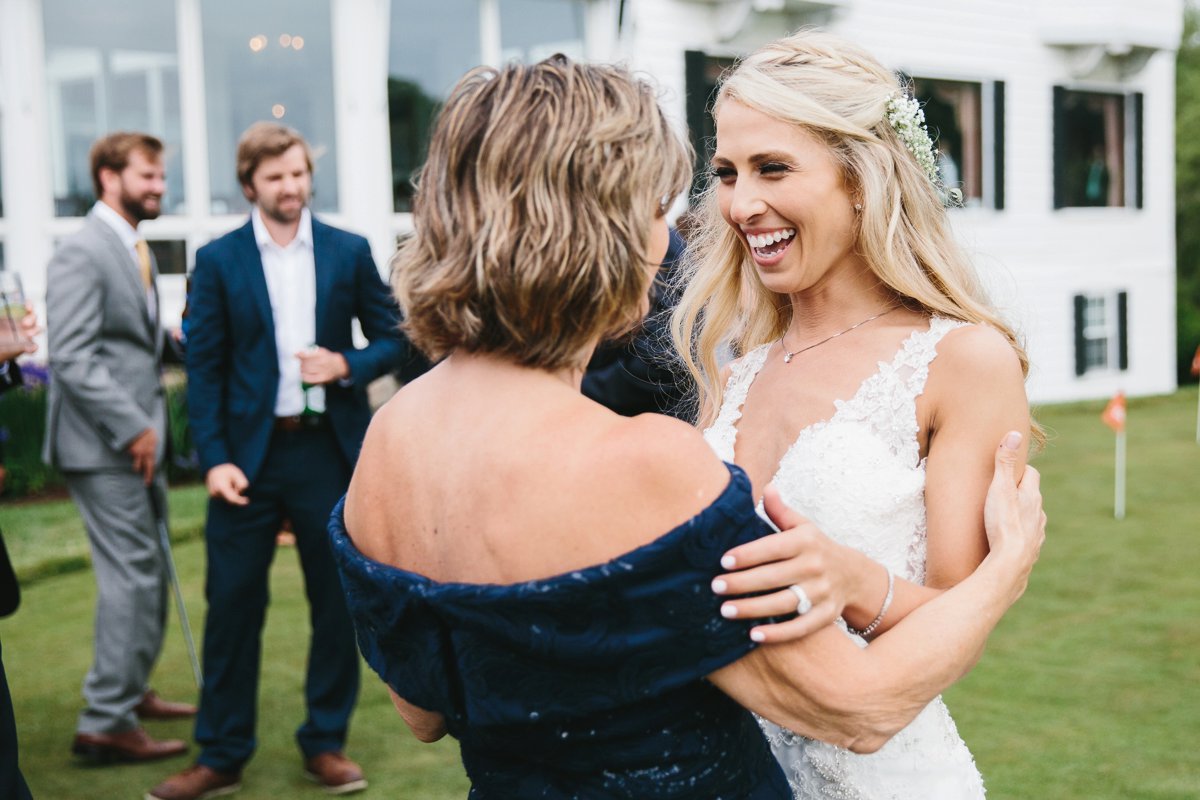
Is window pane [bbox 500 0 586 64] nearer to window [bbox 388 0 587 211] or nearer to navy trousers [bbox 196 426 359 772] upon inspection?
window [bbox 388 0 587 211]

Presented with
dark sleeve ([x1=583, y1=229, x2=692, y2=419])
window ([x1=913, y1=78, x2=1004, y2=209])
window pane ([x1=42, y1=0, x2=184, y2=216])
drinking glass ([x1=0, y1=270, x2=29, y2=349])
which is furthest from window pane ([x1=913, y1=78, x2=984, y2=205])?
drinking glass ([x1=0, y1=270, x2=29, y2=349])

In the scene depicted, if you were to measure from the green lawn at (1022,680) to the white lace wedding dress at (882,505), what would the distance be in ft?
6.85

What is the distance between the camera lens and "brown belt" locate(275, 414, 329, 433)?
4473 mm

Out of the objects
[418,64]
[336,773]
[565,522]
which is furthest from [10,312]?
[418,64]

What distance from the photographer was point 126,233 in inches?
197

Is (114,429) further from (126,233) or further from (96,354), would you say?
(126,233)

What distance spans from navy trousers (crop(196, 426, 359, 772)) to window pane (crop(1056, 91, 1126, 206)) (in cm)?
1481

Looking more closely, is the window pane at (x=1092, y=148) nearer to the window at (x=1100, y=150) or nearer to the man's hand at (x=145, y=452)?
the window at (x=1100, y=150)

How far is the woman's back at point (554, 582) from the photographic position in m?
1.40

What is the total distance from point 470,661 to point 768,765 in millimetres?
514

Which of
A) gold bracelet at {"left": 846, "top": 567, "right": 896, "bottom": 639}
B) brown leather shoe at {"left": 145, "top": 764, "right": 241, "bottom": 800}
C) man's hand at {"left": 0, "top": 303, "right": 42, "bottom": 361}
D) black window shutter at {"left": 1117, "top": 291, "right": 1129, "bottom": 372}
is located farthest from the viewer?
black window shutter at {"left": 1117, "top": 291, "right": 1129, "bottom": 372}

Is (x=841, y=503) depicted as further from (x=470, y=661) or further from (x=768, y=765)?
(x=470, y=661)

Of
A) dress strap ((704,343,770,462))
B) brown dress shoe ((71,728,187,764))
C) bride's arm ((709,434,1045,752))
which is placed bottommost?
brown dress shoe ((71,728,187,764))

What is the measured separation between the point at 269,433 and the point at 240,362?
11.5 inches
